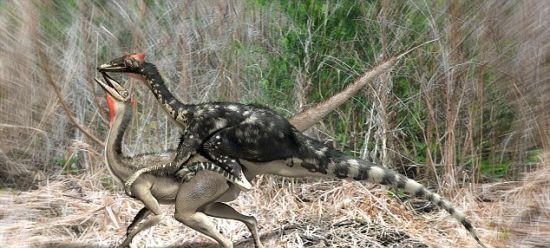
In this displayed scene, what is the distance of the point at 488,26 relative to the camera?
159 inches

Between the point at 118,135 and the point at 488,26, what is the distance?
223cm

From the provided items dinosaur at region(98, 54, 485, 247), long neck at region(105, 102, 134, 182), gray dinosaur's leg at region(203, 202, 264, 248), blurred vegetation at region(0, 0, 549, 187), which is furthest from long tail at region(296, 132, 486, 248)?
blurred vegetation at region(0, 0, 549, 187)

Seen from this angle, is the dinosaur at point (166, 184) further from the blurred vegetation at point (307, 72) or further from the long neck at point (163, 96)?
the blurred vegetation at point (307, 72)

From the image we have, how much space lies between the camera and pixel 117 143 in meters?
2.84

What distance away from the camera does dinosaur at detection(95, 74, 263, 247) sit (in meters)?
2.77

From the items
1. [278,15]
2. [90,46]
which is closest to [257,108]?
[278,15]

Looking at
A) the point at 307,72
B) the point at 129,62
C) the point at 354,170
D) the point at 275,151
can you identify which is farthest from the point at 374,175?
the point at 307,72

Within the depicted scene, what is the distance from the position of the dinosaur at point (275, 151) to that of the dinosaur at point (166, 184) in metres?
0.06

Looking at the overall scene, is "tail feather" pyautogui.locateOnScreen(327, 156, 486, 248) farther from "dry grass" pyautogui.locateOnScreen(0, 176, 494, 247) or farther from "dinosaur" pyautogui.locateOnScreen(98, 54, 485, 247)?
"dry grass" pyautogui.locateOnScreen(0, 176, 494, 247)

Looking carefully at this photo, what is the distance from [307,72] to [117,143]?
1.62 metres

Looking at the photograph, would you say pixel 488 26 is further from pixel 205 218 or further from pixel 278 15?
pixel 205 218

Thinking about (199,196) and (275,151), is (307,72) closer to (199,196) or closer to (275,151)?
(275,151)

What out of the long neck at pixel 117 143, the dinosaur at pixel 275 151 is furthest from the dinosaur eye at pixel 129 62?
the long neck at pixel 117 143

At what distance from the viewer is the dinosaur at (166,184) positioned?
277 centimetres
